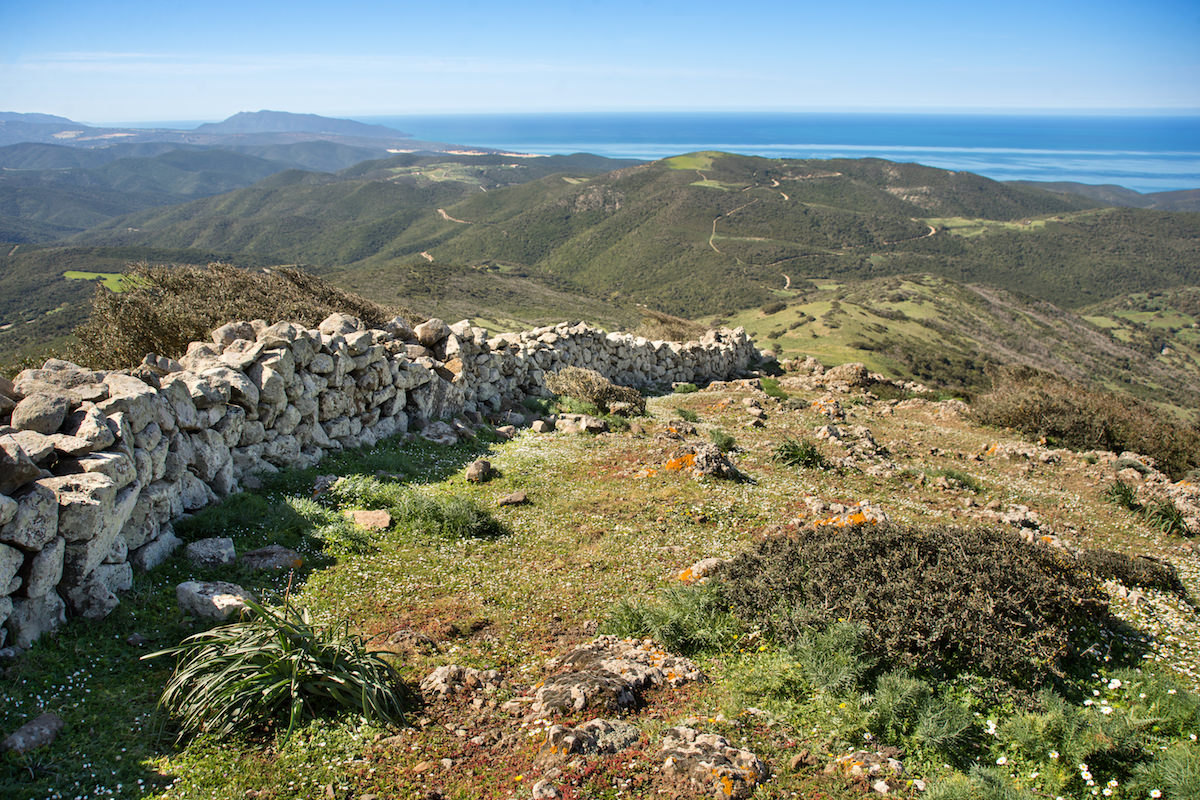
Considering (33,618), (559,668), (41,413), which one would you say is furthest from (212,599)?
(559,668)

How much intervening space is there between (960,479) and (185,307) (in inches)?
648

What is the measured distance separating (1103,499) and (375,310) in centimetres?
1820

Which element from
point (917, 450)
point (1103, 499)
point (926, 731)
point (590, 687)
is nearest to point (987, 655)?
point (926, 731)

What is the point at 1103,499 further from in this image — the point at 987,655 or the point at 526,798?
the point at 526,798

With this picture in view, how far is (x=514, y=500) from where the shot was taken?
31.6 ft

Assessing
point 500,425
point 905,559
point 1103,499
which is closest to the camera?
point 905,559

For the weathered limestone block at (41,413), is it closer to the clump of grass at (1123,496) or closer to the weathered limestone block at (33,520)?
the weathered limestone block at (33,520)

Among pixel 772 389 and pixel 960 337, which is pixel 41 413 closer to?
pixel 772 389

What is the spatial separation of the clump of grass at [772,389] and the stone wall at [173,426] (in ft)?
29.9

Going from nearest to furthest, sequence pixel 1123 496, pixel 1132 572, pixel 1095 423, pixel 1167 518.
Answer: pixel 1132 572, pixel 1167 518, pixel 1123 496, pixel 1095 423

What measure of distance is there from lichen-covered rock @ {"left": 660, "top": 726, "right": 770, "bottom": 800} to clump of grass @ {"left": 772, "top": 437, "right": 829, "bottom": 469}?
27.7ft

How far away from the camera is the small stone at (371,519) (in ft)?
27.5

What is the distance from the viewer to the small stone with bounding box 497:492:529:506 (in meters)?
9.59

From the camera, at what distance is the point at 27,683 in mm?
4707
